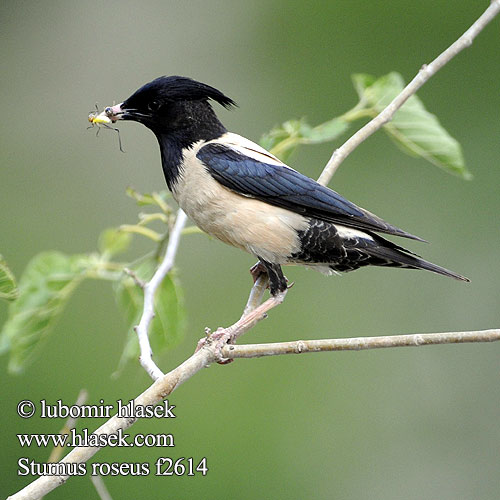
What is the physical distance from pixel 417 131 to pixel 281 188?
625 mm

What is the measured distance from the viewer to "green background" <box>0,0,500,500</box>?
16.2ft

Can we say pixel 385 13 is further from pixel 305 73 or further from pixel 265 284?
pixel 265 284

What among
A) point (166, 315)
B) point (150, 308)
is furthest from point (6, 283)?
point (166, 315)

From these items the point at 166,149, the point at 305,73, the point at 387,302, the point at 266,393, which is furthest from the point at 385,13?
the point at 166,149

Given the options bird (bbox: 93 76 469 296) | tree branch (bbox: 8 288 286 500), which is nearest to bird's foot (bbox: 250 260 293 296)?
bird (bbox: 93 76 469 296)

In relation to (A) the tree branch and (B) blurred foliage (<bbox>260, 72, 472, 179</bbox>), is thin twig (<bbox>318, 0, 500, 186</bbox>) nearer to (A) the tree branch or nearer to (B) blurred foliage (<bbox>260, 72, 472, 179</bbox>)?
(B) blurred foliage (<bbox>260, 72, 472, 179</bbox>)

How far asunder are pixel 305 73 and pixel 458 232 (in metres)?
1.51

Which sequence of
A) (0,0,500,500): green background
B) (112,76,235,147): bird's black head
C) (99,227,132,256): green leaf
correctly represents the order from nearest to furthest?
(112,76,235,147): bird's black head
(99,227,132,256): green leaf
(0,0,500,500): green background

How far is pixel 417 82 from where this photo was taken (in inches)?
110

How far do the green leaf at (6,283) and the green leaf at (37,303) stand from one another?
0.64 metres

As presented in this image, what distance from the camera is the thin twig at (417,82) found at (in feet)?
9.12

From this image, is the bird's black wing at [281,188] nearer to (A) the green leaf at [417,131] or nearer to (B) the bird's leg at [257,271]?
(B) the bird's leg at [257,271]

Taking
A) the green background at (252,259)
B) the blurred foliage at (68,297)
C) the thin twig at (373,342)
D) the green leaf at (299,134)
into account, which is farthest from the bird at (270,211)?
the green background at (252,259)

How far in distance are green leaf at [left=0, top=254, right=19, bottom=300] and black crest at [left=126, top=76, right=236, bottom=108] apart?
830 millimetres
